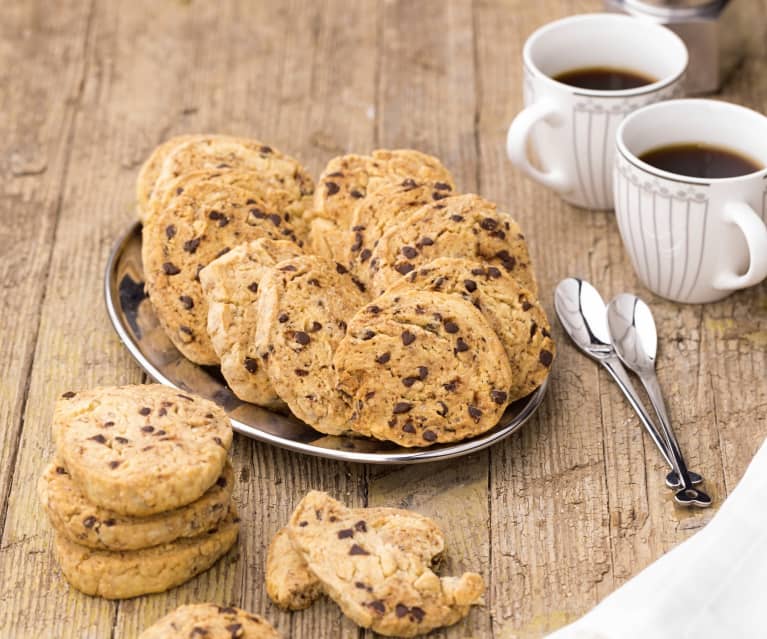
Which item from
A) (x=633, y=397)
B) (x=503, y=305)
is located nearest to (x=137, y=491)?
(x=503, y=305)

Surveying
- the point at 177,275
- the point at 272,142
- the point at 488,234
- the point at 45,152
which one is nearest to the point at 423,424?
the point at 488,234

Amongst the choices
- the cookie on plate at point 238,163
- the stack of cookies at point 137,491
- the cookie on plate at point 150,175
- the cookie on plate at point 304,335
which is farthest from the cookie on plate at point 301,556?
the cookie on plate at point 150,175

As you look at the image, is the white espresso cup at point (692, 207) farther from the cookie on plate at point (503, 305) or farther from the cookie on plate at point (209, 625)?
the cookie on plate at point (209, 625)

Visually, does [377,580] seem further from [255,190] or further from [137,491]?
[255,190]

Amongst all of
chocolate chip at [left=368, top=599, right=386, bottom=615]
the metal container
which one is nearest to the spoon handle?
chocolate chip at [left=368, top=599, right=386, bottom=615]

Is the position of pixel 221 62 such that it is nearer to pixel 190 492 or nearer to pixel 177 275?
pixel 177 275

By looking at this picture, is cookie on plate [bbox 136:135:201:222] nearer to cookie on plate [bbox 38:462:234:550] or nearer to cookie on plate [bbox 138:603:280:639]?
cookie on plate [bbox 38:462:234:550]

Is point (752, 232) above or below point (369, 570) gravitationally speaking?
above
